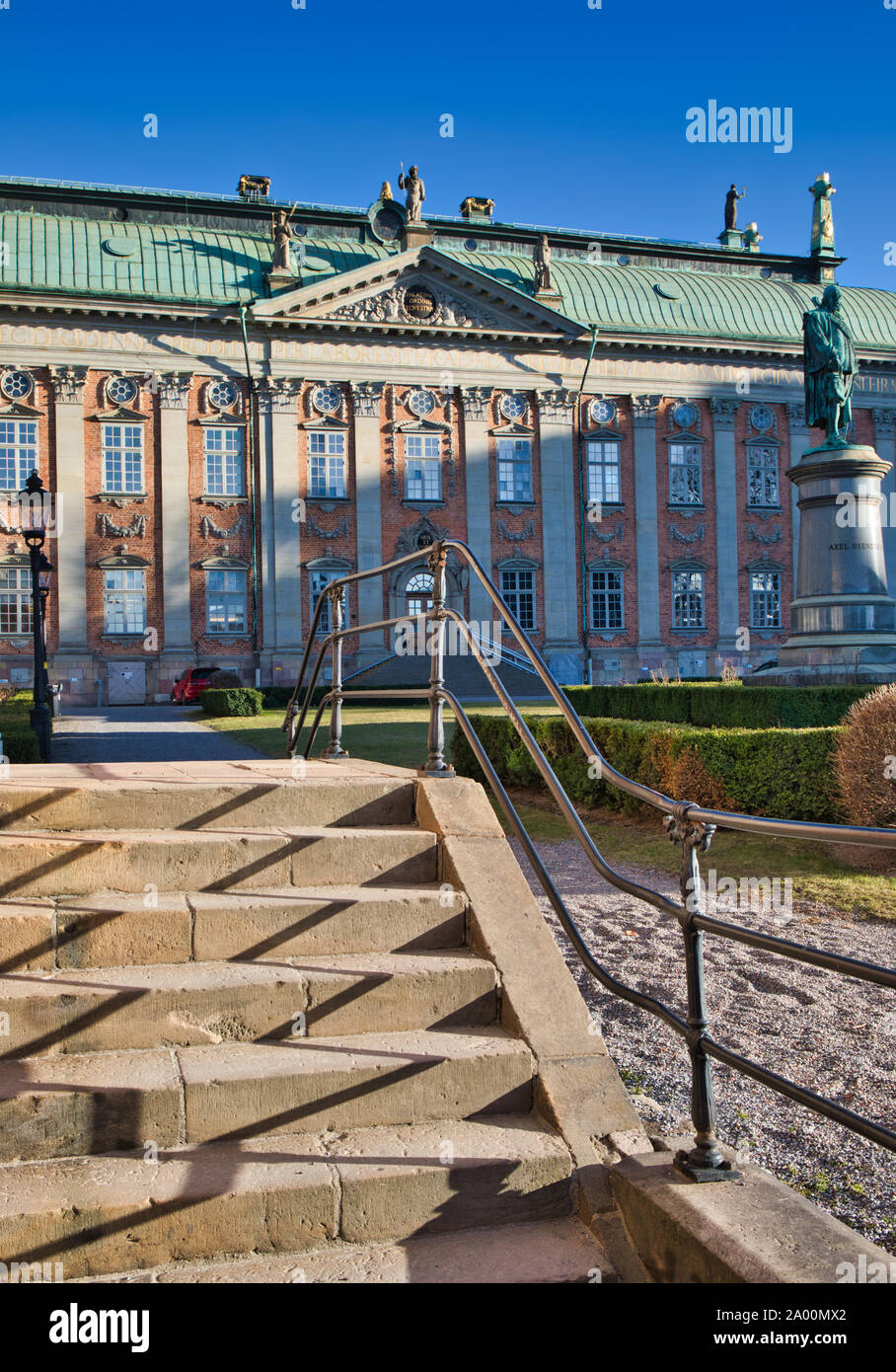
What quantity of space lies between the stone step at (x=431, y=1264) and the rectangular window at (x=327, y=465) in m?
35.1

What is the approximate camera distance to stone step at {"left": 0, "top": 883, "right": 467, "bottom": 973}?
3625 millimetres

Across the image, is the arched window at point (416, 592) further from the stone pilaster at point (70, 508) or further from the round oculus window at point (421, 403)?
the stone pilaster at point (70, 508)

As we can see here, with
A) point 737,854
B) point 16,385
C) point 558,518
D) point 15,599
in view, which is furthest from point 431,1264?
point 558,518

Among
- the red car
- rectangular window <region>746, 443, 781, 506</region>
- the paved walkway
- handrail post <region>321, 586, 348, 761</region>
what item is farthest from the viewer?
rectangular window <region>746, 443, 781, 506</region>

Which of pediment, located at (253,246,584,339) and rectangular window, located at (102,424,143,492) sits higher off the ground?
pediment, located at (253,246,584,339)

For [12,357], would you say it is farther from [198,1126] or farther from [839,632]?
[198,1126]

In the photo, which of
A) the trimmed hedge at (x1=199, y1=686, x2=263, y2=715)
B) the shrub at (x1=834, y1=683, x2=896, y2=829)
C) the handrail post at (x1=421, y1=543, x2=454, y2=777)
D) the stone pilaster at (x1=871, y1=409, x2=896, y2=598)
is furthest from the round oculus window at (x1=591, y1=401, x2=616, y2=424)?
the handrail post at (x1=421, y1=543, x2=454, y2=777)

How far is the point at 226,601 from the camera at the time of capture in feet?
118

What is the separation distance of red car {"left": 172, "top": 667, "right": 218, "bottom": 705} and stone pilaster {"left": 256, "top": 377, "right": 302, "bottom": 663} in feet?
9.71

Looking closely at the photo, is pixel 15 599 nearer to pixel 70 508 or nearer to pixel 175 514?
pixel 70 508

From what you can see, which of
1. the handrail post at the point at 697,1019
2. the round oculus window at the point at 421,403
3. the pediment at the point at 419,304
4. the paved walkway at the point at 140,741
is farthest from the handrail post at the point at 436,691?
the round oculus window at the point at 421,403

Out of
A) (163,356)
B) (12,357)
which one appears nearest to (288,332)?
(163,356)

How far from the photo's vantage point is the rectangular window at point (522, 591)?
127ft

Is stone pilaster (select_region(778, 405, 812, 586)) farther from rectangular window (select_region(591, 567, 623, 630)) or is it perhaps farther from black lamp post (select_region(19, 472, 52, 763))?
black lamp post (select_region(19, 472, 52, 763))
